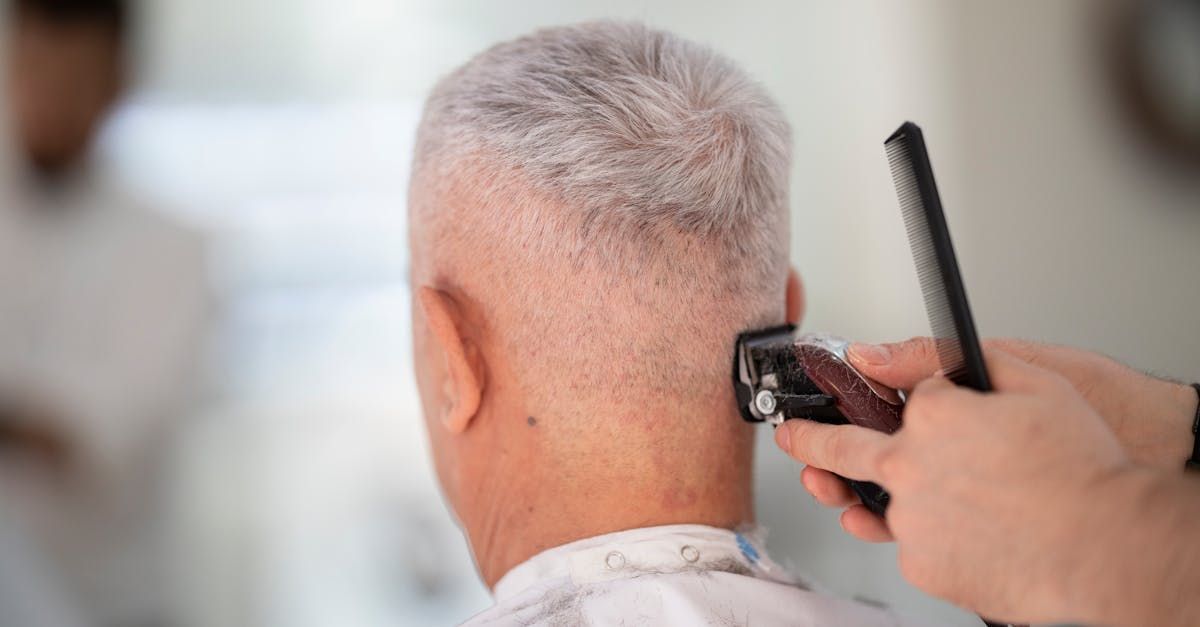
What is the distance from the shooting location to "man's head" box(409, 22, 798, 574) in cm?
107

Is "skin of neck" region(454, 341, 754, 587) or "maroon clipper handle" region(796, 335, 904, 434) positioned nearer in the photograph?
"maroon clipper handle" region(796, 335, 904, 434)

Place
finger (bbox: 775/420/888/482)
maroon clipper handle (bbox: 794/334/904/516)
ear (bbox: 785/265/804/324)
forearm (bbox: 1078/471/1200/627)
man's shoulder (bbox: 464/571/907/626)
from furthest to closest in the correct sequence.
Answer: ear (bbox: 785/265/804/324)
man's shoulder (bbox: 464/571/907/626)
maroon clipper handle (bbox: 794/334/904/516)
finger (bbox: 775/420/888/482)
forearm (bbox: 1078/471/1200/627)

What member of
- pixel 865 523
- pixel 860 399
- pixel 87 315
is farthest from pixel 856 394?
pixel 87 315

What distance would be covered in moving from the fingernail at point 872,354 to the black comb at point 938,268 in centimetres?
11

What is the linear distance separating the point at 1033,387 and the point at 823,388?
0.79ft

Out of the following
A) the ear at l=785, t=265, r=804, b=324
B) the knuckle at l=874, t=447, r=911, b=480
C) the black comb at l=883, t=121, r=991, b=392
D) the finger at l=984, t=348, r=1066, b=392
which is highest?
the black comb at l=883, t=121, r=991, b=392

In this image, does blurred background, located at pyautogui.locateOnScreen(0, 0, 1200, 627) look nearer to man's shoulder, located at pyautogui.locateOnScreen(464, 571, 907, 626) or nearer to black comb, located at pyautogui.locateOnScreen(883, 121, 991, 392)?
man's shoulder, located at pyautogui.locateOnScreen(464, 571, 907, 626)

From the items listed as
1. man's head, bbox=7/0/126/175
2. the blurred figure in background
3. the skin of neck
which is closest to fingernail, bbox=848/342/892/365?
the skin of neck

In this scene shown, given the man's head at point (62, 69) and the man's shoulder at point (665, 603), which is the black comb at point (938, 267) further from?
the man's head at point (62, 69)

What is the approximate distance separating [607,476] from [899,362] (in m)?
0.36

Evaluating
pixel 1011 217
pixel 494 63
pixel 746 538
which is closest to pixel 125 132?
pixel 494 63

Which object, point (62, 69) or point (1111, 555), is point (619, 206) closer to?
point (1111, 555)

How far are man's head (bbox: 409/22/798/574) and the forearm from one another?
0.49 meters

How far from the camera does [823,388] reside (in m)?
0.95
